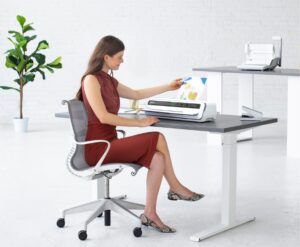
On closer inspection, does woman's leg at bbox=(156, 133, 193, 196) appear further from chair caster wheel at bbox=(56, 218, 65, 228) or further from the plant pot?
the plant pot

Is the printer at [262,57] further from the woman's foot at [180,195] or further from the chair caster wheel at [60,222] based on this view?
the chair caster wheel at [60,222]

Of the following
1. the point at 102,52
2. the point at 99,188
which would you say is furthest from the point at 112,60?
the point at 99,188

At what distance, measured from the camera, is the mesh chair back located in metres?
4.26

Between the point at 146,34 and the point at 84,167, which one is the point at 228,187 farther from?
the point at 146,34

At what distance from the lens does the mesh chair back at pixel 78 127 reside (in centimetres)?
426

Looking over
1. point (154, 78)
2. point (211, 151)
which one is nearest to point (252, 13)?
point (154, 78)

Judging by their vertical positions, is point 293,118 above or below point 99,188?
above

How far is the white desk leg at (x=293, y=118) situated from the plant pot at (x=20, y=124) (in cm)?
292

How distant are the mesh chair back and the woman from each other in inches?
1.1

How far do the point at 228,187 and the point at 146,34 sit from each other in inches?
191

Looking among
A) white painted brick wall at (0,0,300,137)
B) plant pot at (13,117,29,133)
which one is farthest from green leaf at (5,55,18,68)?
white painted brick wall at (0,0,300,137)

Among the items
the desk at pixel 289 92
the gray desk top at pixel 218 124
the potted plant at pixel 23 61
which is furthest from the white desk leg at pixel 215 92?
the gray desk top at pixel 218 124

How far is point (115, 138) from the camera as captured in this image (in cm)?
446

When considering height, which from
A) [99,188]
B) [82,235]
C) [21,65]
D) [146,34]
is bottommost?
[82,235]
